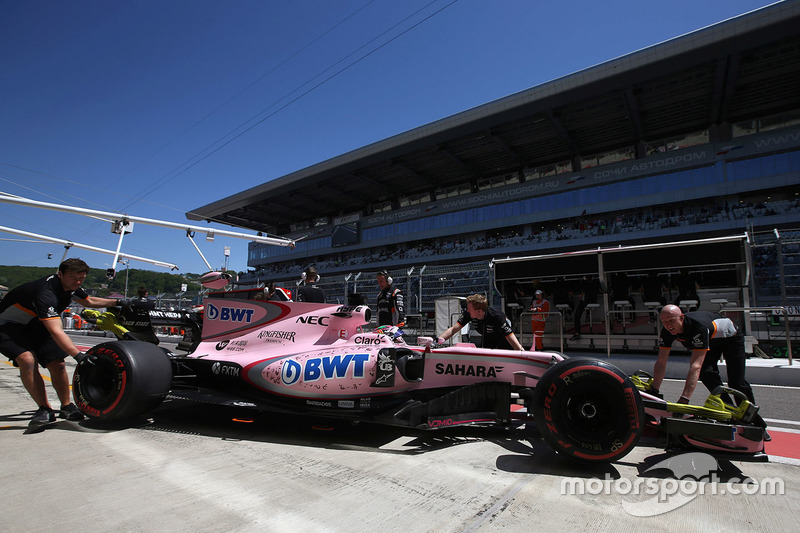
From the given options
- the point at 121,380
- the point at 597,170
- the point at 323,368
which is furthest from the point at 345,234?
the point at 323,368

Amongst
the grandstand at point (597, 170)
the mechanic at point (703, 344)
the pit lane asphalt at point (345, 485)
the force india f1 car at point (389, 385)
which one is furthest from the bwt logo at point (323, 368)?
the grandstand at point (597, 170)

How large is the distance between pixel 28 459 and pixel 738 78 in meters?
40.4

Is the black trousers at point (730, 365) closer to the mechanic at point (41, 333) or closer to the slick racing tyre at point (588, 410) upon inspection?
the slick racing tyre at point (588, 410)

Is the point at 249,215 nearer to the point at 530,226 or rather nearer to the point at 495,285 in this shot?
the point at 530,226

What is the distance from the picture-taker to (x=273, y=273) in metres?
68.1

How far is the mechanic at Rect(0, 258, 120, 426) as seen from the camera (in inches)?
151

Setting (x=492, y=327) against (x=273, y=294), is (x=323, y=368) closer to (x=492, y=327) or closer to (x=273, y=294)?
(x=273, y=294)

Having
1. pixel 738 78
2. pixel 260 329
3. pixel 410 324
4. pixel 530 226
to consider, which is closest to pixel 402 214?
pixel 530 226

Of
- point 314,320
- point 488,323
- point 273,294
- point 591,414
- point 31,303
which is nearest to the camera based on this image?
point 591,414

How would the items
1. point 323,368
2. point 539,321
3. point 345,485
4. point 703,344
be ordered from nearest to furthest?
point 345,485 → point 703,344 → point 323,368 → point 539,321

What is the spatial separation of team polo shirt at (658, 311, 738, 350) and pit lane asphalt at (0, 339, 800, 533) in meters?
1.01

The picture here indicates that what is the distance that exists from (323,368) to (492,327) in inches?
85.2

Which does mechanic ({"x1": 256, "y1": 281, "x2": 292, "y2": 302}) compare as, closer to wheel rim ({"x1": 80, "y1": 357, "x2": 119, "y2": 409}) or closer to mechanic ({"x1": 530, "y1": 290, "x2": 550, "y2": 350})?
wheel rim ({"x1": 80, "y1": 357, "x2": 119, "y2": 409})

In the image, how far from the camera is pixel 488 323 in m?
4.88
